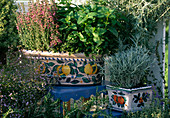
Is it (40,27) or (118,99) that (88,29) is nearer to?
(40,27)

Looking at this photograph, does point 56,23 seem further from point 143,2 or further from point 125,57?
point 143,2

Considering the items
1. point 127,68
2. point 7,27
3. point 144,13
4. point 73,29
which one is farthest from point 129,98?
point 7,27

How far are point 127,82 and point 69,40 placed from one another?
1051mm

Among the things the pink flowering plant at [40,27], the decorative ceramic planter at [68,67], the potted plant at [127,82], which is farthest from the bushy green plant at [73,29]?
the potted plant at [127,82]

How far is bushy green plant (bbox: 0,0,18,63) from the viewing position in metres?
4.96

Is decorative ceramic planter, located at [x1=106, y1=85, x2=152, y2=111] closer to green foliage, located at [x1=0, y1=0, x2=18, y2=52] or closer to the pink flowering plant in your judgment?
the pink flowering plant

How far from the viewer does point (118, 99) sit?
280 cm

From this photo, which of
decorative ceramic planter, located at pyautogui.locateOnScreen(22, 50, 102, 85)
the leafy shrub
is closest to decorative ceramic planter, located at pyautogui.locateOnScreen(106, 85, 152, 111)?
decorative ceramic planter, located at pyautogui.locateOnScreen(22, 50, 102, 85)

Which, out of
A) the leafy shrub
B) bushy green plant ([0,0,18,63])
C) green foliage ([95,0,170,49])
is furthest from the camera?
bushy green plant ([0,0,18,63])

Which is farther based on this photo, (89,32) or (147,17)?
(147,17)

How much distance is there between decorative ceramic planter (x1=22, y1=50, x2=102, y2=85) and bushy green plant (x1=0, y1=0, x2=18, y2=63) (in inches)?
91.1

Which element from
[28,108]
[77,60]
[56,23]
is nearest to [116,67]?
[77,60]

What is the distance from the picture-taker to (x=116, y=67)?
9.37ft

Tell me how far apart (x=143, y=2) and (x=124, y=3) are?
31 centimetres
